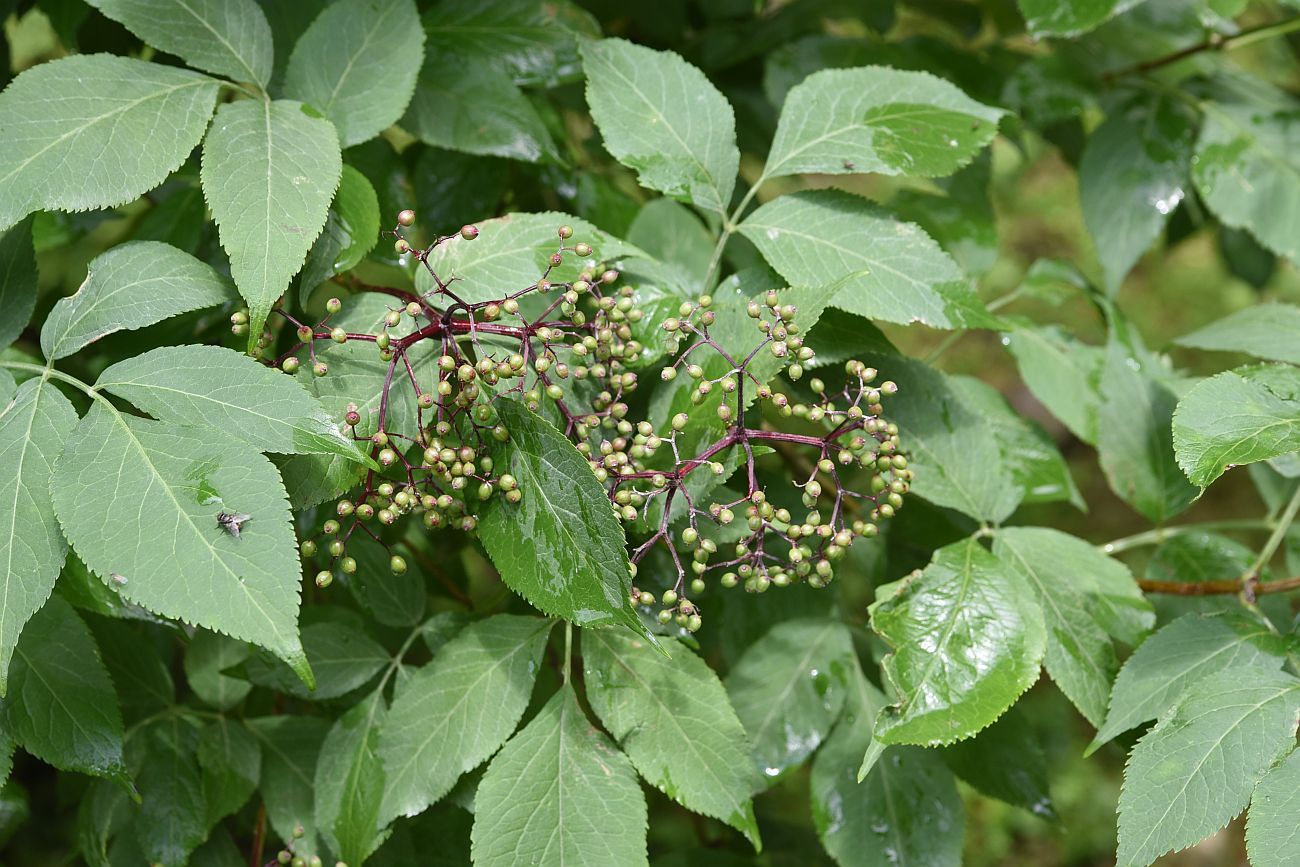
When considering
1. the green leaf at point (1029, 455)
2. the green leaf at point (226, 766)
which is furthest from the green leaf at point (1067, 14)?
the green leaf at point (226, 766)

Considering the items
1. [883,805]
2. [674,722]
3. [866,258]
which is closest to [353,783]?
[674,722]

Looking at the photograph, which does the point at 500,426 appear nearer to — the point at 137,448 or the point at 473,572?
the point at 137,448

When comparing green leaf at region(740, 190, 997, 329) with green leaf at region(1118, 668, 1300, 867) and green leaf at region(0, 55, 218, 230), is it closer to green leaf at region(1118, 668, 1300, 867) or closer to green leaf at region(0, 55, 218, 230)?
green leaf at region(1118, 668, 1300, 867)

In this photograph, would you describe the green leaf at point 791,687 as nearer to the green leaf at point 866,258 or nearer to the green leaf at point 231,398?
the green leaf at point 866,258

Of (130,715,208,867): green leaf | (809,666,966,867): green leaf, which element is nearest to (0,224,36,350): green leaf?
(130,715,208,867): green leaf

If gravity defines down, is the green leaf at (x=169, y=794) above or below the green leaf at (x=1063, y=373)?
below

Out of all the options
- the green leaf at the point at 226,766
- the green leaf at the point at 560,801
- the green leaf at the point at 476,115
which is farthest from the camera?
the green leaf at the point at 476,115

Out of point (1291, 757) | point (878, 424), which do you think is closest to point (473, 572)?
point (878, 424)
